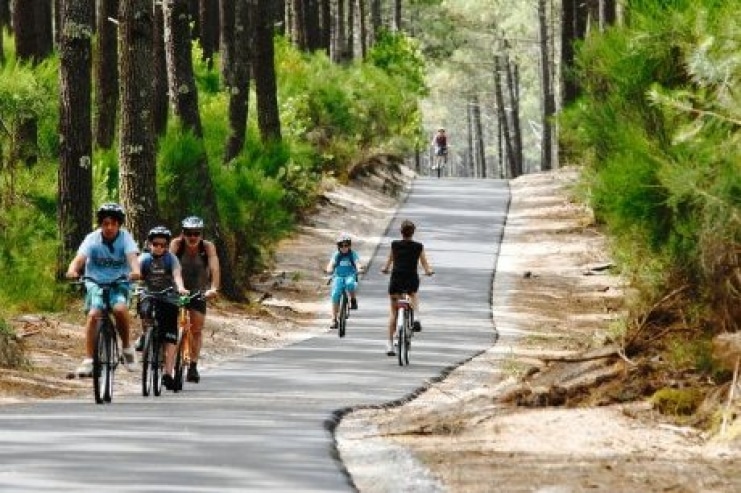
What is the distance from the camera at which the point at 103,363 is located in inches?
615

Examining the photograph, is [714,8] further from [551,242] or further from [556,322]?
[551,242]

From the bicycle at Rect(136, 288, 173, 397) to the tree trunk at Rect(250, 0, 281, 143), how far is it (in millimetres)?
20321

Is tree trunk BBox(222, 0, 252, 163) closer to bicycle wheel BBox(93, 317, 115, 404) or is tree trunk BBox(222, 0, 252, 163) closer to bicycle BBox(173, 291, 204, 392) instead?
bicycle BBox(173, 291, 204, 392)

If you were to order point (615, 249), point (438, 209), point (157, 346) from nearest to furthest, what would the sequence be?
point (157, 346)
point (615, 249)
point (438, 209)

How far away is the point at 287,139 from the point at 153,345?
2287cm

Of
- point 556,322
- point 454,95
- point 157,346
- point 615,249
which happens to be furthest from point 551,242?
point 454,95

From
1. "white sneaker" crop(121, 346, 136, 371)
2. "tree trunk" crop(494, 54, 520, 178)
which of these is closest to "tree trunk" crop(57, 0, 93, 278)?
"white sneaker" crop(121, 346, 136, 371)

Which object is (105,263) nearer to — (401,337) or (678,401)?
(678,401)

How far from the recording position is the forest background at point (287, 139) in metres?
13.8

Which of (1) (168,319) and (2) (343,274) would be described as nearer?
(1) (168,319)

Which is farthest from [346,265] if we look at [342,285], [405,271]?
[405,271]

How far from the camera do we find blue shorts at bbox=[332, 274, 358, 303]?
81.8 ft

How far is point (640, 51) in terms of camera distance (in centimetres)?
1574

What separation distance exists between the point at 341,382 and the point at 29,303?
594 centimetres
